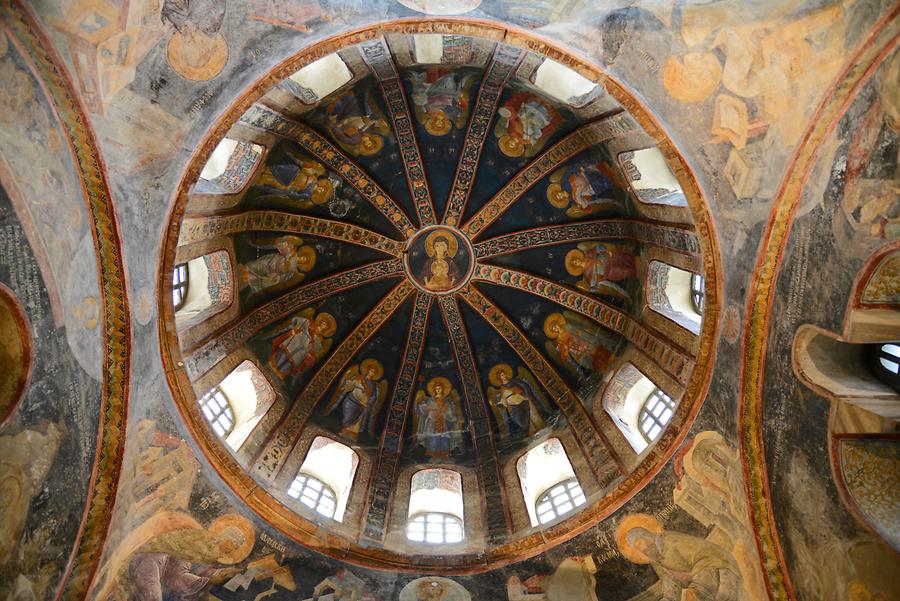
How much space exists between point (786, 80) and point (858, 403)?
418 centimetres

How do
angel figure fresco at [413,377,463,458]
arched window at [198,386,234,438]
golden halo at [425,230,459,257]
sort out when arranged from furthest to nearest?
golden halo at [425,230,459,257] → angel figure fresco at [413,377,463,458] → arched window at [198,386,234,438]

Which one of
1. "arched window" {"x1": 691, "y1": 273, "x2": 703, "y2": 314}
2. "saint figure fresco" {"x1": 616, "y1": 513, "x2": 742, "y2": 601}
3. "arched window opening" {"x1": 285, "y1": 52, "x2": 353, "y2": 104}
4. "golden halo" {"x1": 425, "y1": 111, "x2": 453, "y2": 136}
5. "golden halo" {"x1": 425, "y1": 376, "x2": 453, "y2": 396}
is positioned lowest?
"saint figure fresco" {"x1": 616, "y1": 513, "x2": 742, "y2": 601}

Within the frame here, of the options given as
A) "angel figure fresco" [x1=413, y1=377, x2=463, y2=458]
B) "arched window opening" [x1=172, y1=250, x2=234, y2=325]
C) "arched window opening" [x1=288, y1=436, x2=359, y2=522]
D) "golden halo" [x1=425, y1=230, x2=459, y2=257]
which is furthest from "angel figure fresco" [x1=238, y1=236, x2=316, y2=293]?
"angel figure fresco" [x1=413, y1=377, x2=463, y2=458]

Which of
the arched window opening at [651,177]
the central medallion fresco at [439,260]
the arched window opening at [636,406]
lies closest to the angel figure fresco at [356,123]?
the central medallion fresco at [439,260]

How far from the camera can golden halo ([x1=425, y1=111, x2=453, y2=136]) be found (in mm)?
15875

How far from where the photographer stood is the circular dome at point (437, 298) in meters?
12.6

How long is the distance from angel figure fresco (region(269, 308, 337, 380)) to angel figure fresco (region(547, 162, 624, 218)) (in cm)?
559

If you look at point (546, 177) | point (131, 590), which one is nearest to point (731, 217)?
point (546, 177)

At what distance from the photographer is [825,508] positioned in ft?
34.1

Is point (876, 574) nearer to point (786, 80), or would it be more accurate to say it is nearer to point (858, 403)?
point (858, 403)

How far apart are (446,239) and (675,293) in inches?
215

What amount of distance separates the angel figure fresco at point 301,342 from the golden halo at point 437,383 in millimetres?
2347

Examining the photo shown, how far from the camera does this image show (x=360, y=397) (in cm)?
1645

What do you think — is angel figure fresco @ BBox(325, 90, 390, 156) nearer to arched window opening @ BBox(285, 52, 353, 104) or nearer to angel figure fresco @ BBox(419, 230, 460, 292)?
arched window opening @ BBox(285, 52, 353, 104)
